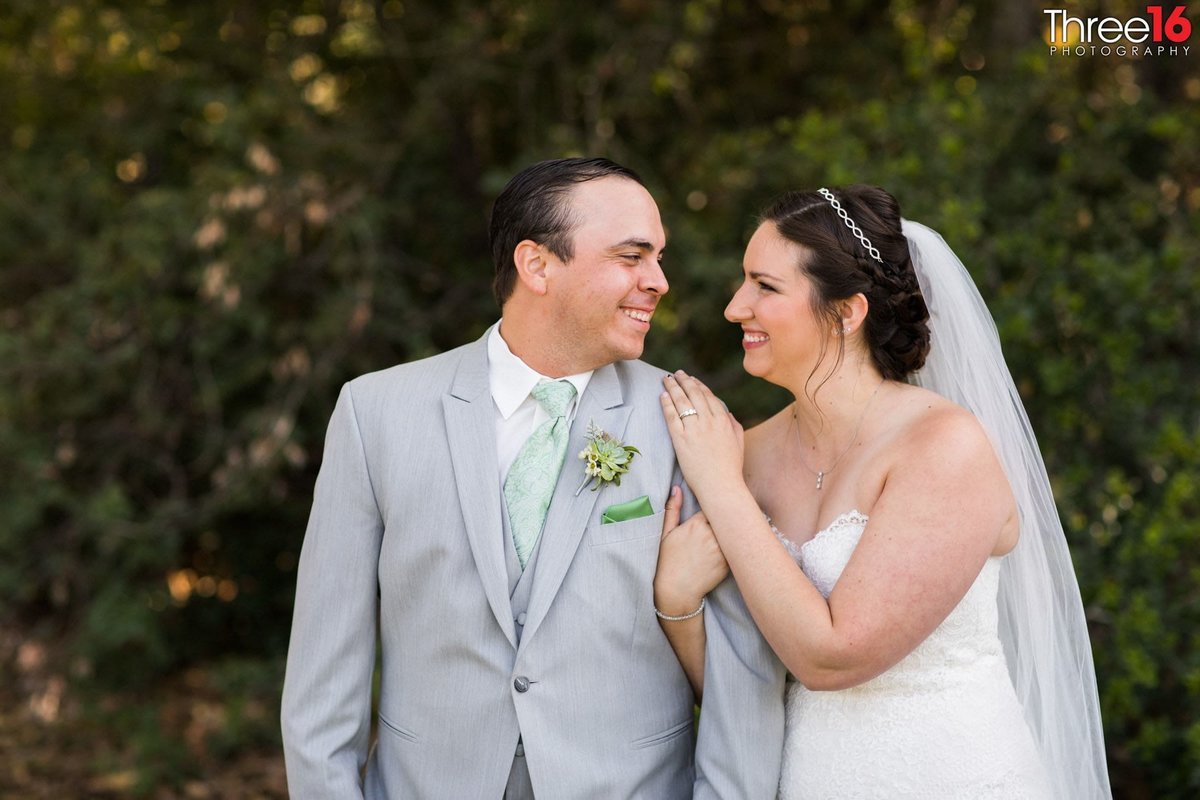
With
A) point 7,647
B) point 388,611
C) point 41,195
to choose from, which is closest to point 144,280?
point 41,195

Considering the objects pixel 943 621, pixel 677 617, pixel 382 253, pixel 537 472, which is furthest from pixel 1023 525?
pixel 382 253

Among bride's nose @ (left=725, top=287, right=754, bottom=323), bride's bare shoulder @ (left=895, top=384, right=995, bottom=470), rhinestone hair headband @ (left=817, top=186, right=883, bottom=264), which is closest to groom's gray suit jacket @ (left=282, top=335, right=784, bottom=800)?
bride's nose @ (left=725, top=287, right=754, bottom=323)

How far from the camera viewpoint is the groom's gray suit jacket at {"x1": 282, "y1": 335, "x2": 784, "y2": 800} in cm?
229

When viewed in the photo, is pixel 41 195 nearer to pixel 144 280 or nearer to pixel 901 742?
pixel 144 280

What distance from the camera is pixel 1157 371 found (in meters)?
4.13

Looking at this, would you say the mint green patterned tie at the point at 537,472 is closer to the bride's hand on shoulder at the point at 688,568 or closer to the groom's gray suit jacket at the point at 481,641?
the groom's gray suit jacket at the point at 481,641

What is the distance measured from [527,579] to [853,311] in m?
0.93

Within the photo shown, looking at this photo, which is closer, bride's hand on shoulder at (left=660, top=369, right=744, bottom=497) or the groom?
the groom

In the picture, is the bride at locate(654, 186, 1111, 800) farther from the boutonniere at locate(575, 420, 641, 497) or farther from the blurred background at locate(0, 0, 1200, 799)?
the blurred background at locate(0, 0, 1200, 799)

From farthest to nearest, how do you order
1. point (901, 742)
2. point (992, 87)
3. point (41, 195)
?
1. point (41, 195)
2. point (992, 87)
3. point (901, 742)

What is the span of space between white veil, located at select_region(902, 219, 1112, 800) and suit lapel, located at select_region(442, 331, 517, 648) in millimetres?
1054

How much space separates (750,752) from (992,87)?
3.60 meters

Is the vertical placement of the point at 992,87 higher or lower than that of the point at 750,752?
higher

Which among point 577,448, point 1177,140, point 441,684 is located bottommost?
point 441,684
